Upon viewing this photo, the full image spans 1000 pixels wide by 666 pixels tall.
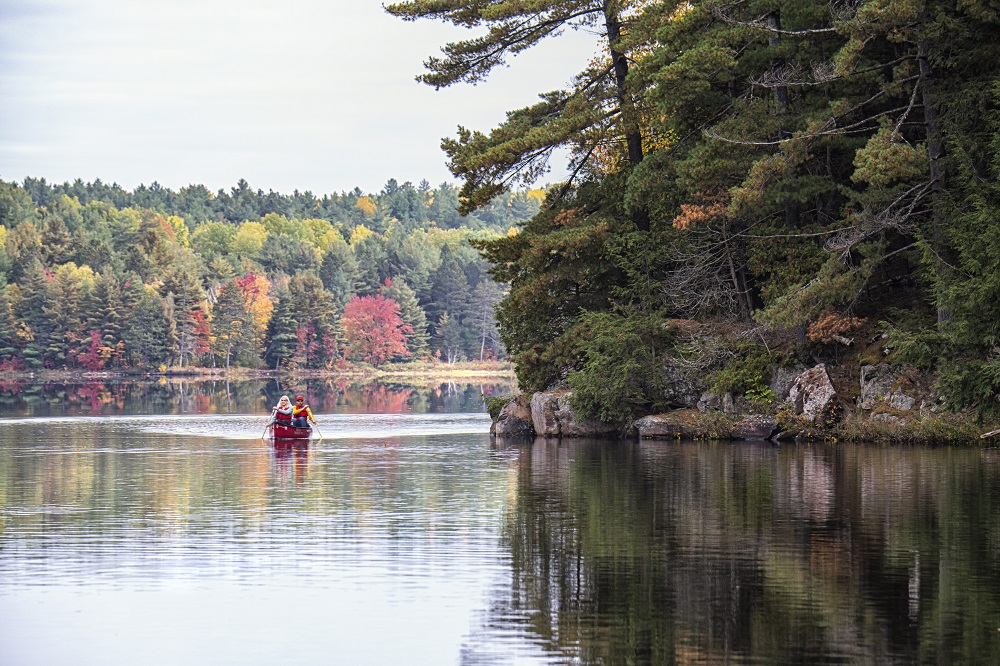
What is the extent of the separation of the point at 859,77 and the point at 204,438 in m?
19.6

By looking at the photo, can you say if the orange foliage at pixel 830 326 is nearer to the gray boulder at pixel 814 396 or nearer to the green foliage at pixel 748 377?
the gray boulder at pixel 814 396

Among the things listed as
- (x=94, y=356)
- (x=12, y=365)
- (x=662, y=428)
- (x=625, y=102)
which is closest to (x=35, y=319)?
(x=12, y=365)

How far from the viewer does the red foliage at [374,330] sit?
128 m

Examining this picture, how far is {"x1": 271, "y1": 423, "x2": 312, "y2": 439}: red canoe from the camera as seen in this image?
34875 mm

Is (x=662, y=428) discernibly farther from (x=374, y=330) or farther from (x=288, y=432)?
(x=374, y=330)

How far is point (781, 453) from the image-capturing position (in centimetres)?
2983

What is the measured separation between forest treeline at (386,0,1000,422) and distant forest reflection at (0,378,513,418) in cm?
1697

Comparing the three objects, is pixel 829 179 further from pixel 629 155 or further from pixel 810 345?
pixel 629 155

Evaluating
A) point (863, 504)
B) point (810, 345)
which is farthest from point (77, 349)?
→ point (863, 504)

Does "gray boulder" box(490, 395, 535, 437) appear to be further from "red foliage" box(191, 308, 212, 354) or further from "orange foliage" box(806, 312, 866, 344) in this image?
"red foliage" box(191, 308, 212, 354)

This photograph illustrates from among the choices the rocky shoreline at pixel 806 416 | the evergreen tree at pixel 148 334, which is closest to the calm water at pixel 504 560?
the rocky shoreline at pixel 806 416

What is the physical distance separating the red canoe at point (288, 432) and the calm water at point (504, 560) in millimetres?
6588

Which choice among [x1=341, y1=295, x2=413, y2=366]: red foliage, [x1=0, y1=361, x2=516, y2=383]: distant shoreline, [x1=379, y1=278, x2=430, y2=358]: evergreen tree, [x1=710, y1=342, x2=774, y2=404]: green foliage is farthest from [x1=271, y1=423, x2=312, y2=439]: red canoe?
[x1=379, y1=278, x2=430, y2=358]: evergreen tree

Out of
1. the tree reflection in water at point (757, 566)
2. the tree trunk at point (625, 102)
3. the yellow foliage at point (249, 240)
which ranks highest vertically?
the yellow foliage at point (249, 240)
